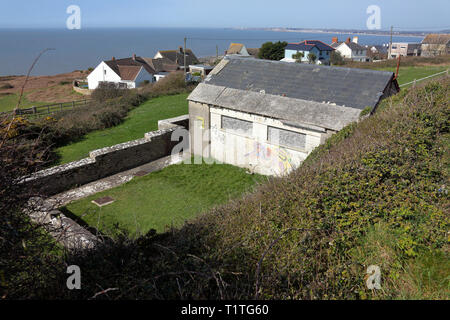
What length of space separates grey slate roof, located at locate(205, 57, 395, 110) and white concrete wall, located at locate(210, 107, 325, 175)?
1733 mm

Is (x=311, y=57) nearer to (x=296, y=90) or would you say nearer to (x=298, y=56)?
(x=298, y=56)

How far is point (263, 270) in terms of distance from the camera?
203 inches

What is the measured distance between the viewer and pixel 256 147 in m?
16.8

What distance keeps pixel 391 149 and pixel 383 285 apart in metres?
4.30

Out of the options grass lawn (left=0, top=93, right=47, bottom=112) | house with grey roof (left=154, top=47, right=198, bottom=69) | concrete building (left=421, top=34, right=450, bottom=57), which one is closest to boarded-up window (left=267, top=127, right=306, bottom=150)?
grass lawn (left=0, top=93, right=47, bottom=112)

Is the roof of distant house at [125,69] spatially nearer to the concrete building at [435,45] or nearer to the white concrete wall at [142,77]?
the white concrete wall at [142,77]

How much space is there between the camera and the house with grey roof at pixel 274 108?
47.2 feet

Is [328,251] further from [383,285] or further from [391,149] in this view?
[391,149]

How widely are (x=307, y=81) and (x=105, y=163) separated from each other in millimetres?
11445

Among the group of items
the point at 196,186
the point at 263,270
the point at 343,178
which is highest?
the point at 343,178

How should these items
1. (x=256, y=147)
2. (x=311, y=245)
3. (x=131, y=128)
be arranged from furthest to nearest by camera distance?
(x=131, y=128) → (x=256, y=147) → (x=311, y=245)

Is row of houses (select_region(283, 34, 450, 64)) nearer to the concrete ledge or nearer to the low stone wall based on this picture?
the concrete ledge

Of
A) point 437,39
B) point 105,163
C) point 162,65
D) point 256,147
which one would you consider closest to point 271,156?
point 256,147

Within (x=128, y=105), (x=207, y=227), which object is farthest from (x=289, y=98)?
(x=128, y=105)
